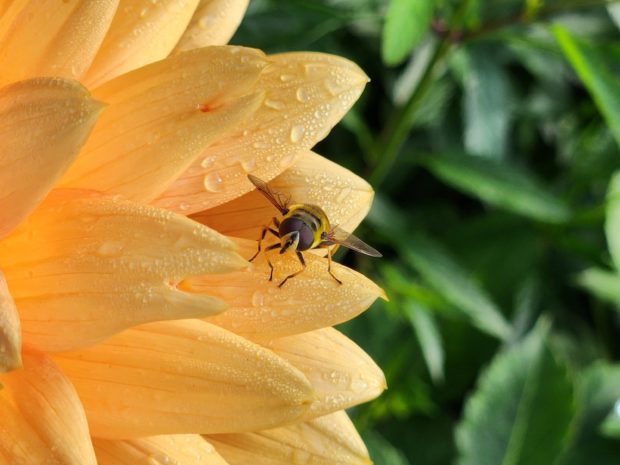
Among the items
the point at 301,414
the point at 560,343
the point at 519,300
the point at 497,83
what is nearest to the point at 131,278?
the point at 301,414

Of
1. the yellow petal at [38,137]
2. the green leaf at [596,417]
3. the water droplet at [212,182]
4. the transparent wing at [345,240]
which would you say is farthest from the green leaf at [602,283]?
the yellow petal at [38,137]

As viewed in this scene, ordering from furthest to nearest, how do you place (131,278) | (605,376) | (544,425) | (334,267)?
(605,376), (544,425), (334,267), (131,278)

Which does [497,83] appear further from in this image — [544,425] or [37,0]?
[37,0]

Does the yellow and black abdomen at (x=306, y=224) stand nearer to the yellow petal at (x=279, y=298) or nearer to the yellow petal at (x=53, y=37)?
the yellow petal at (x=279, y=298)

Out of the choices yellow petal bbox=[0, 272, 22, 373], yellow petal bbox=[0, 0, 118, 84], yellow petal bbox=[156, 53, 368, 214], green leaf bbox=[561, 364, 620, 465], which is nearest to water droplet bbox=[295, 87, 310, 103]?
yellow petal bbox=[156, 53, 368, 214]

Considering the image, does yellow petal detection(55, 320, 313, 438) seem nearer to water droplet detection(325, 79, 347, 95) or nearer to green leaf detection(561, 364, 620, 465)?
water droplet detection(325, 79, 347, 95)
